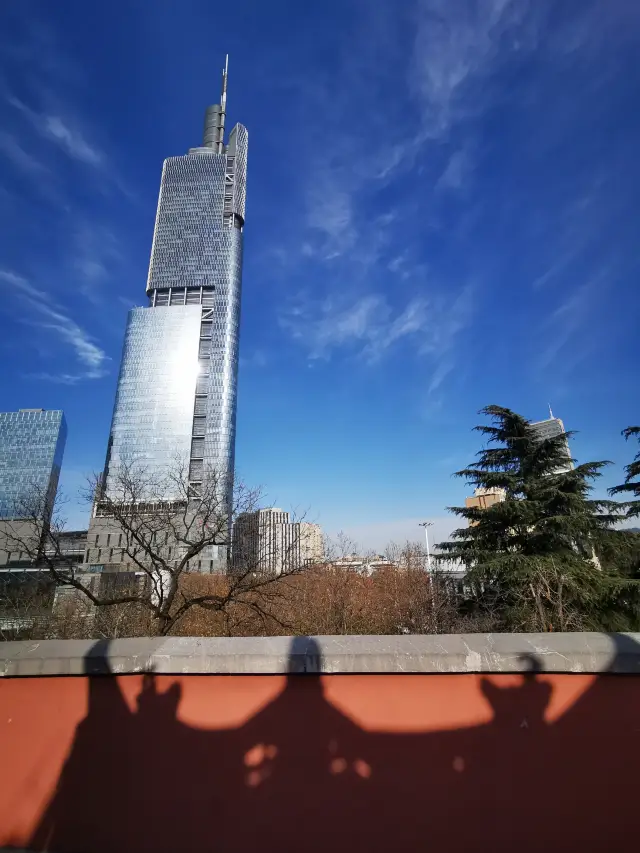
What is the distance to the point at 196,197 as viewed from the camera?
126312 mm

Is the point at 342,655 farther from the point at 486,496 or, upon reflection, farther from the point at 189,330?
the point at 189,330

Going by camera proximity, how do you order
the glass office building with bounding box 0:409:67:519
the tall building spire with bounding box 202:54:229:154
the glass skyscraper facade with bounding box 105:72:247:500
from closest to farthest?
the glass skyscraper facade with bounding box 105:72:247:500
the glass office building with bounding box 0:409:67:519
the tall building spire with bounding box 202:54:229:154

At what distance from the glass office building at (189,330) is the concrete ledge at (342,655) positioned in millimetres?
85322

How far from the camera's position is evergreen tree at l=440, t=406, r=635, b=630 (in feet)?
37.5

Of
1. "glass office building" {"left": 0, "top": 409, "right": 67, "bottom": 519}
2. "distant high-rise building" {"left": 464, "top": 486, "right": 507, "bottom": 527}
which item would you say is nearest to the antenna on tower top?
"glass office building" {"left": 0, "top": 409, "right": 67, "bottom": 519}

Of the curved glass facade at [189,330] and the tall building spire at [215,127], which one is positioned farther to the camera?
the tall building spire at [215,127]

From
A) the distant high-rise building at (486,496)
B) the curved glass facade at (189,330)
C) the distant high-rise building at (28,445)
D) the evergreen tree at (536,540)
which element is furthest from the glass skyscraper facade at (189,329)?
the evergreen tree at (536,540)

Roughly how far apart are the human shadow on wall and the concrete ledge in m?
0.06

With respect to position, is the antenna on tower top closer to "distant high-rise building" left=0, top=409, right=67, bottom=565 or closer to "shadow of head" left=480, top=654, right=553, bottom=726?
"distant high-rise building" left=0, top=409, right=67, bottom=565

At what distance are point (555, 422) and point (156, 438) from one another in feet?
377

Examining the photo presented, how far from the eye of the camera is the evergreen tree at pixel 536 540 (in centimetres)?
1144

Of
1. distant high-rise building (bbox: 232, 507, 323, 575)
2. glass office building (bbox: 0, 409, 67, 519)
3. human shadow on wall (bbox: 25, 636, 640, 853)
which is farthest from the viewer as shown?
glass office building (bbox: 0, 409, 67, 519)

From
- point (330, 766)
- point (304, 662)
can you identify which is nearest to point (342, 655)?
point (304, 662)

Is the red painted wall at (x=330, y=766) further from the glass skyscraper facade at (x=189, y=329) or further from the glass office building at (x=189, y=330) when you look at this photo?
the glass office building at (x=189, y=330)
